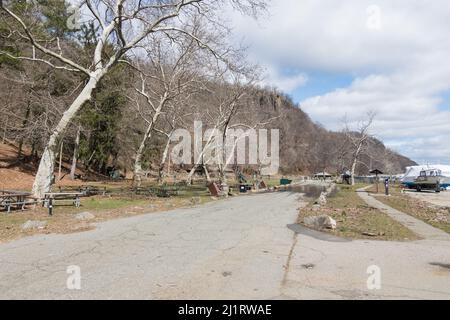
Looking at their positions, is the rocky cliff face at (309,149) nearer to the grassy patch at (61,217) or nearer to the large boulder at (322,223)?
the grassy patch at (61,217)

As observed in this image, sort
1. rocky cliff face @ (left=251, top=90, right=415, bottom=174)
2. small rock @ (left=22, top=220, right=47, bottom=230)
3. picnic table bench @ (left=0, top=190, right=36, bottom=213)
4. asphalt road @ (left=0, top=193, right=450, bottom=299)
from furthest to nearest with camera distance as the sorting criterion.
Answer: rocky cliff face @ (left=251, top=90, right=415, bottom=174), picnic table bench @ (left=0, top=190, right=36, bottom=213), small rock @ (left=22, top=220, right=47, bottom=230), asphalt road @ (left=0, top=193, right=450, bottom=299)

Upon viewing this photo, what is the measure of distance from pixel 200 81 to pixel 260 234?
2087cm

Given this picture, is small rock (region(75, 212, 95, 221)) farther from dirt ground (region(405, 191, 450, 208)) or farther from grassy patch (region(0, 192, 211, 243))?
dirt ground (region(405, 191, 450, 208))

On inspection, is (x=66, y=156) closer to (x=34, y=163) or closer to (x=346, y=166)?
(x=34, y=163)

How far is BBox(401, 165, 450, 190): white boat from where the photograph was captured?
5258 cm

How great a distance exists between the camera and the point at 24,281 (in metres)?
6.04

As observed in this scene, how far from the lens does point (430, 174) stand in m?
63.5

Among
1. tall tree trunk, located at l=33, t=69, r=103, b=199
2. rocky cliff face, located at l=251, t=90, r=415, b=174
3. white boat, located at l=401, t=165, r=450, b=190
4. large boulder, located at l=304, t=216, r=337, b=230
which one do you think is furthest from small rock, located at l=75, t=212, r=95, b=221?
rocky cliff face, located at l=251, t=90, r=415, b=174

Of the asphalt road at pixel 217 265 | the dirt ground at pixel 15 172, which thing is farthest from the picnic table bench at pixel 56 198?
the dirt ground at pixel 15 172

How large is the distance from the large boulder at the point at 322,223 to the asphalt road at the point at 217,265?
85 centimetres

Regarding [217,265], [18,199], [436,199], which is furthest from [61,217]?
[436,199]

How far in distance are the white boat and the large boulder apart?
136ft

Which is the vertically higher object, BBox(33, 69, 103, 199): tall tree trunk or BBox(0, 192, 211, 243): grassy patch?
BBox(33, 69, 103, 199): tall tree trunk
